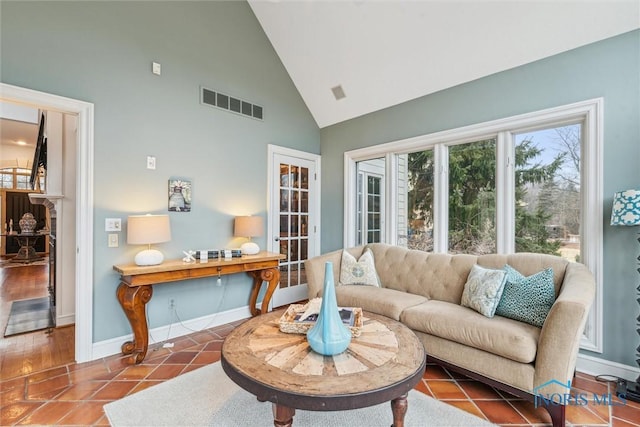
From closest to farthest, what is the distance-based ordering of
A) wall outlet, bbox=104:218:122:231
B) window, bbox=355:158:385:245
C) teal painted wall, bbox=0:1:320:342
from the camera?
teal painted wall, bbox=0:1:320:342
wall outlet, bbox=104:218:122:231
window, bbox=355:158:385:245

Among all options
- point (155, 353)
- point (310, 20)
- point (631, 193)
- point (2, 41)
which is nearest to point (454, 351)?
point (631, 193)

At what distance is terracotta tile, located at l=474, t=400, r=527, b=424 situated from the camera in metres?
1.90

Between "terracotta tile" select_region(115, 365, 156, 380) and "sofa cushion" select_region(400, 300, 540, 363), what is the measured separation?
2.15 metres

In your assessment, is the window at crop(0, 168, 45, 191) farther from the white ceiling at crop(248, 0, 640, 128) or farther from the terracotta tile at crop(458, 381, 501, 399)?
the terracotta tile at crop(458, 381, 501, 399)

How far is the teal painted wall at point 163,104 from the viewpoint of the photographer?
8.41 ft

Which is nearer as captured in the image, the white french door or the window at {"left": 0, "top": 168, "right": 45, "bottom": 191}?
the white french door

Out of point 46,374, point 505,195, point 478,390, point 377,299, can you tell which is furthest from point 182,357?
point 505,195

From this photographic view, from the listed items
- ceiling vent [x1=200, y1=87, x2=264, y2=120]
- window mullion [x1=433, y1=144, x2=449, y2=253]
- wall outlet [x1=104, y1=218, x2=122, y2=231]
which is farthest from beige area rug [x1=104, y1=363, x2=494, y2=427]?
ceiling vent [x1=200, y1=87, x2=264, y2=120]

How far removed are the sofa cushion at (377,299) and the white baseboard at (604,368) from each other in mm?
1309

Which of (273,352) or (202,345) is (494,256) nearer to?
(273,352)

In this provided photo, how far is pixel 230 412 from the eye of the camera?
193 cm

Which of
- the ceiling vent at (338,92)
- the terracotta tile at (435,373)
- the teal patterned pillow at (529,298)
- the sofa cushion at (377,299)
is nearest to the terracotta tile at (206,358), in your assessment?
the sofa cushion at (377,299)

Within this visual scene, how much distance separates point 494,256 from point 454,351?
1003 millimetres

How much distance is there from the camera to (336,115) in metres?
4.55
